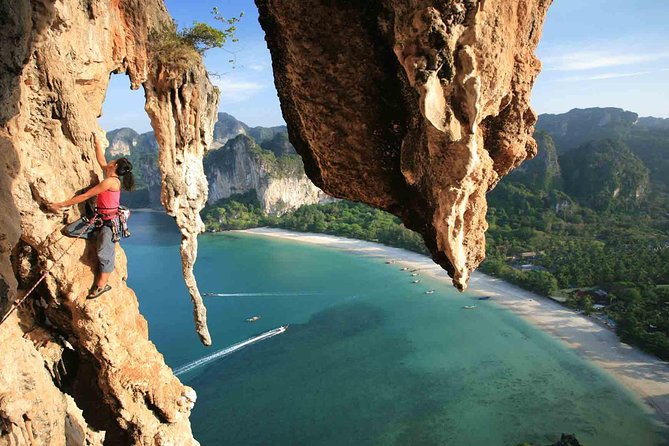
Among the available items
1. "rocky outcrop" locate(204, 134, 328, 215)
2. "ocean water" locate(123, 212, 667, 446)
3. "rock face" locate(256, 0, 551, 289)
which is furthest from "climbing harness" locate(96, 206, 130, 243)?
"rocky outcrop" locate(204, 134, 328, 215)

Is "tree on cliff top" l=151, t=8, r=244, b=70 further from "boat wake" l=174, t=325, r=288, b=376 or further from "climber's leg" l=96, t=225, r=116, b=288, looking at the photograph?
"boat wake" l=174, t=325, r=288, b=376

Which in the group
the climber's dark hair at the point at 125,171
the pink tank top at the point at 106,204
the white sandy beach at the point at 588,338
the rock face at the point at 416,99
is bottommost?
the white sandy beach at the point at 588,338

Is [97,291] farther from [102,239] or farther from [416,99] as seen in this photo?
[416,99]

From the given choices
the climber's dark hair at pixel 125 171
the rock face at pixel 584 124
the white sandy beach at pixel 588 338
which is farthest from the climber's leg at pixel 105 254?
the rock face at pixel 584 124

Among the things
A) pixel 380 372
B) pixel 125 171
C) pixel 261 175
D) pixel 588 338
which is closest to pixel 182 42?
pixel 125 171

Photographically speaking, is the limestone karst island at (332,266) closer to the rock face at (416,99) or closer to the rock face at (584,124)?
the rock face at (416,99)
